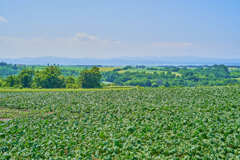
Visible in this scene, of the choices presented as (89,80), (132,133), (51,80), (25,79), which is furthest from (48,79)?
(132,133)

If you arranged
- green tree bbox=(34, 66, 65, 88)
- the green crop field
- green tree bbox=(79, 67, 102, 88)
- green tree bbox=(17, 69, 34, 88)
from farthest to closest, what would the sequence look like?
green tree bbox=(17, 69, 34, 88), green tree bbox=(34, 66, 65, 88), green tree bbox=(79, 67, 102, 88), the green crop field

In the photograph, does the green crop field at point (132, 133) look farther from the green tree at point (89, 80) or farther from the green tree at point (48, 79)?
the green tree at point (48, 79)

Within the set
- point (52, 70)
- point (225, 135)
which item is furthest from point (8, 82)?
point (225, 135)

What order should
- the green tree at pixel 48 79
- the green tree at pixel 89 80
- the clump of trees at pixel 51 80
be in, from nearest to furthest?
1. the green tree at pixel 89 80
2. the clump of trees at pixel 51 80
3. the green tree at pixel 48 79

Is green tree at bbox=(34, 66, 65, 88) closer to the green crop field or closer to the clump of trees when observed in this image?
the clump of trees

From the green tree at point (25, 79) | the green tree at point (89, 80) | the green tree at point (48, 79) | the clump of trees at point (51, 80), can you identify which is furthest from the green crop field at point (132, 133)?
the green tree at point (25, 79)

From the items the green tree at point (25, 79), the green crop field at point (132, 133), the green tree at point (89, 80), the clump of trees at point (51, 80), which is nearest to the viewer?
the green crop field at point (132, 133)

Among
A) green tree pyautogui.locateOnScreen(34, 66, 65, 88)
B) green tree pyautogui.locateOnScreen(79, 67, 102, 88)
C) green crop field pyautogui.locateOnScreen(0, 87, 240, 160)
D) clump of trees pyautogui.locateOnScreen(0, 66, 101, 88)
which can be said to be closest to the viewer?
green crop field pyautogui.locateOnScreen(0, 87, 240, 160)

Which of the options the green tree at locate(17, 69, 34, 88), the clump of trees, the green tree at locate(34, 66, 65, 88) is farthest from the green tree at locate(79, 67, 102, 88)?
the green tree at locate(17, 69, 34, 88)

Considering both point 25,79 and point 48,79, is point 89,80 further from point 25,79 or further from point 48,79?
point 25,79

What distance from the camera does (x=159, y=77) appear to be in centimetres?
14112

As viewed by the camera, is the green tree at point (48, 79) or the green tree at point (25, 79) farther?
the green tree at point (25, 79)

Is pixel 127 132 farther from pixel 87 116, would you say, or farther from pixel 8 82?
pixel 8 82

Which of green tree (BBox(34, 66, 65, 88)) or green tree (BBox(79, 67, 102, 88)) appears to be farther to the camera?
green tree (BBox(34, 66, 65, 88))
